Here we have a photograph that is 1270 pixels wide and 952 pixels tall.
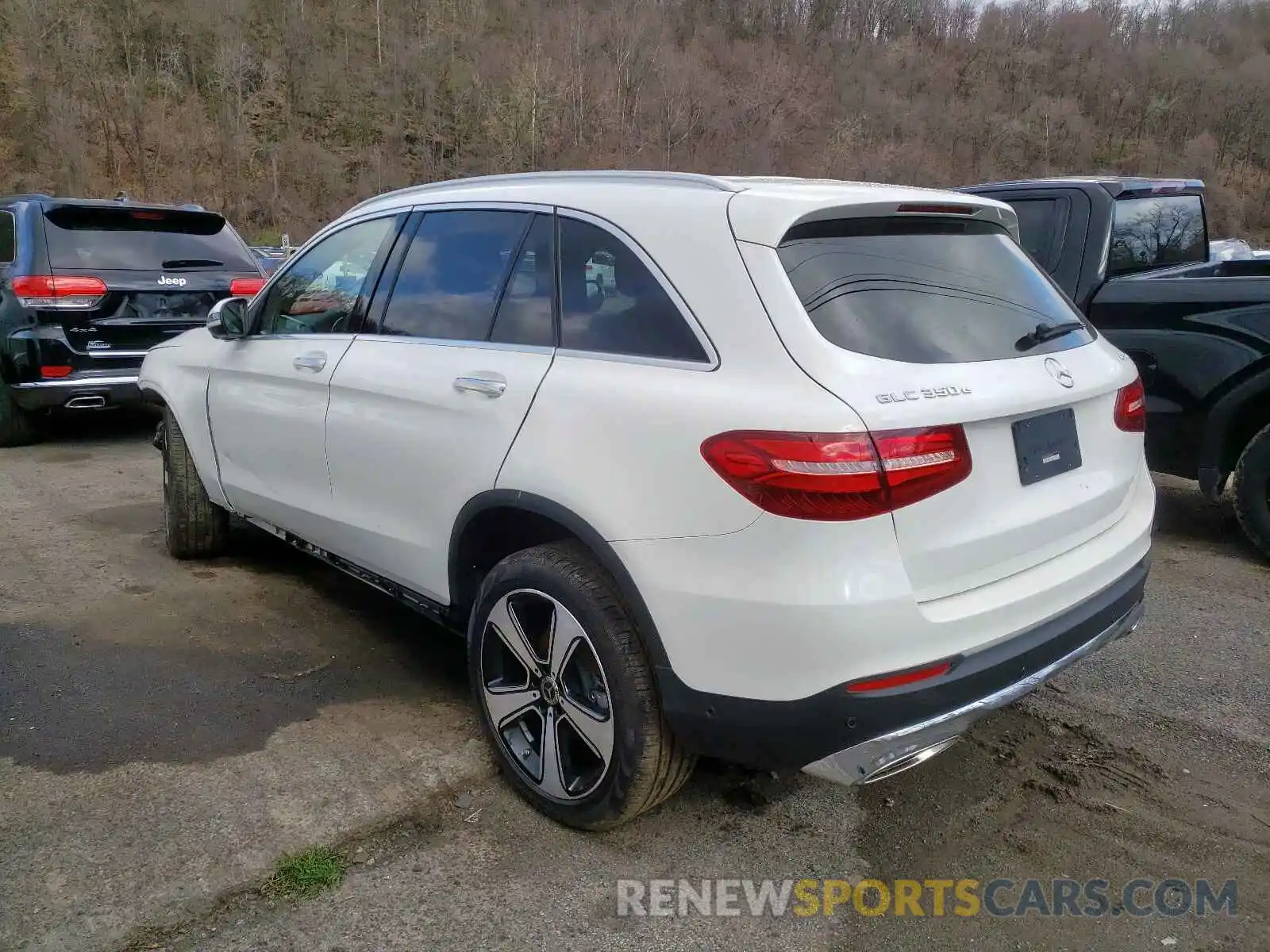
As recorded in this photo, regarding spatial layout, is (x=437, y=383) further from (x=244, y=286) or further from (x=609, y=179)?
(x=244, y=286)

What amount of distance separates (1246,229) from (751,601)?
1911 inches

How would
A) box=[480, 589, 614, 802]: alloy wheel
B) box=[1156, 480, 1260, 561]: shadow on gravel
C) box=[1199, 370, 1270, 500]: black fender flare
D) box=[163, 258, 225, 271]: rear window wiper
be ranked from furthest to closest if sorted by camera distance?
box=[163, 258, 225, 271]: rear window wiper
box=[1156, 480, 1260, 561]: shadow on gravel
box=[1199, 370, 1270, 500]: black fender flare
box=[480, 589, 614, 802]: alloy wheel

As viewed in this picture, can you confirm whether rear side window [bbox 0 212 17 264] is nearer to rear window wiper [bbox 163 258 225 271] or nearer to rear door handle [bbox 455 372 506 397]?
rear window wiper [bbox 163 258 225 271]

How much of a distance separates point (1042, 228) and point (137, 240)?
636 centimetres

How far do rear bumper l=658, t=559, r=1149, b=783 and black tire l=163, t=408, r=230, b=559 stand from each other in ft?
10.6

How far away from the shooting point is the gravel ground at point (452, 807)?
87.4 inches

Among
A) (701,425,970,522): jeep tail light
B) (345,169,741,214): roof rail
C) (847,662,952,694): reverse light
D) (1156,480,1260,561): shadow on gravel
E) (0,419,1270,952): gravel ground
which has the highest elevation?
(345,169,741,214): roof rail

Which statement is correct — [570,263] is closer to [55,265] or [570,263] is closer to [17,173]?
[55,265]

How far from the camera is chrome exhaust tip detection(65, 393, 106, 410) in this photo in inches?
271

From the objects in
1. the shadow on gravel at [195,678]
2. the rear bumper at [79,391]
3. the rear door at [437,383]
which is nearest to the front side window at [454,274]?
the rear door at [437,383]

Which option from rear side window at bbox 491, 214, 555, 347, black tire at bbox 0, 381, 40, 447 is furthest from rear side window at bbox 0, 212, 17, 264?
rear side window at bbox 491, 214, 555, 347

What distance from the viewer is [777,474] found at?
2.00 meters

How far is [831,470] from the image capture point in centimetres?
197

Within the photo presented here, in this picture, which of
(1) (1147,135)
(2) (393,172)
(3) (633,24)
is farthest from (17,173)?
(1) (1147,135)
